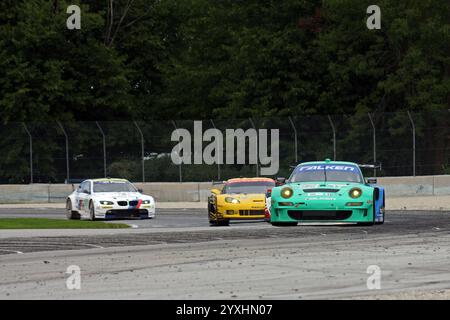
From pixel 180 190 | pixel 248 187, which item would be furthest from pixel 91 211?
pixel 180 190

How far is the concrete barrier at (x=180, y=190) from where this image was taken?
132ft

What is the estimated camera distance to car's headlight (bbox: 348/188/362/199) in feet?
70.8

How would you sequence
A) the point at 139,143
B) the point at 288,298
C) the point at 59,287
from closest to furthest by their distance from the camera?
1. the point at 288,298
2. the point at 59,287
3. the point at 139,143

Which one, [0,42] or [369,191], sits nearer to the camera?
[369,191]

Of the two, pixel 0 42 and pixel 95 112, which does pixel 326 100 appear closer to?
pixel 95 112

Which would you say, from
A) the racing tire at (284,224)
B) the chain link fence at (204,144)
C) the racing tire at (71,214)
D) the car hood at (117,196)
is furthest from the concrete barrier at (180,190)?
the racing tire at (284,224)

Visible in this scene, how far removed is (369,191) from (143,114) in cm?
4032

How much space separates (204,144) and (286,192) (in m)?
20.1

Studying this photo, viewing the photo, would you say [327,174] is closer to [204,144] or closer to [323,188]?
[323,188]

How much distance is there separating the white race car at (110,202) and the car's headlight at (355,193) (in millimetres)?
10130

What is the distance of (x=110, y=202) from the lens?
30500mm

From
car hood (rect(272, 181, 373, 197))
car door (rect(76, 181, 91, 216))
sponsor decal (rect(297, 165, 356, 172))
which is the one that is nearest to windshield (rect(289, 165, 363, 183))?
sponsor decal (rect(297, 165, 356, 172))

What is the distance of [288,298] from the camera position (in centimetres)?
1182
